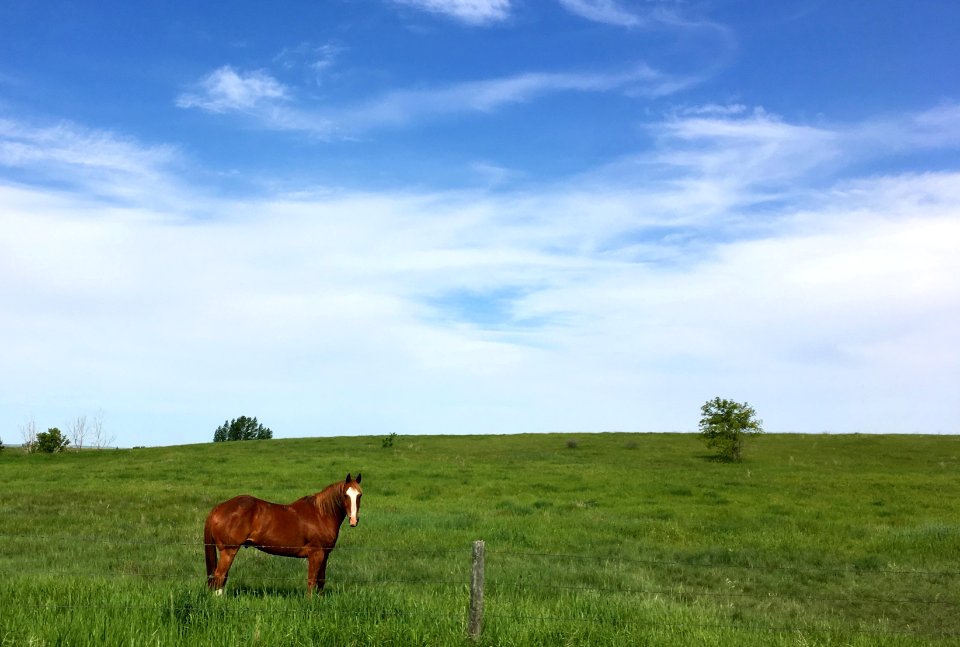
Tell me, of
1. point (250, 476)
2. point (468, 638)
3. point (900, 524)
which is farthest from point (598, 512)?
point (250, 476)

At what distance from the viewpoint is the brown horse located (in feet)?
36.8

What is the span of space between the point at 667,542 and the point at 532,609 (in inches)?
437

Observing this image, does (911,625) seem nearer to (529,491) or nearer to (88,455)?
(529,491)

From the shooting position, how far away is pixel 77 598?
10.1 meters

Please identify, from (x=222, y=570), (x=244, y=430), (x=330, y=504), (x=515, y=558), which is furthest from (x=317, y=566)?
(x=244, y=430)

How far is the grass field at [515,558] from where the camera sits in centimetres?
921

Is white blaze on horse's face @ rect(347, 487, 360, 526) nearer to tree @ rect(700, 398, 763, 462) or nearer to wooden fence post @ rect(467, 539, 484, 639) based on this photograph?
wooden fence post @ rect(467, 539, 484, 639)

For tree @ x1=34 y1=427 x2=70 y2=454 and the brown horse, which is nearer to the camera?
the brown horse

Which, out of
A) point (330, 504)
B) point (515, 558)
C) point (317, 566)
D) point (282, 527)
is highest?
point (330, 504)

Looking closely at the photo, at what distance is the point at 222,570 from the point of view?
1114cm

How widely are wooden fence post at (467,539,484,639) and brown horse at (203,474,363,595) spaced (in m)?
2.97

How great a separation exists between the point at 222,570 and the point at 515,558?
7527 millimetres

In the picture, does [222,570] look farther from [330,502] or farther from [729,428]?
[729,428]

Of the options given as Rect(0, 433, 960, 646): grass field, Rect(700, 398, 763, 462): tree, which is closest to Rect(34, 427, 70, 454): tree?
Rect(0, 433, 960, 646): grass field
